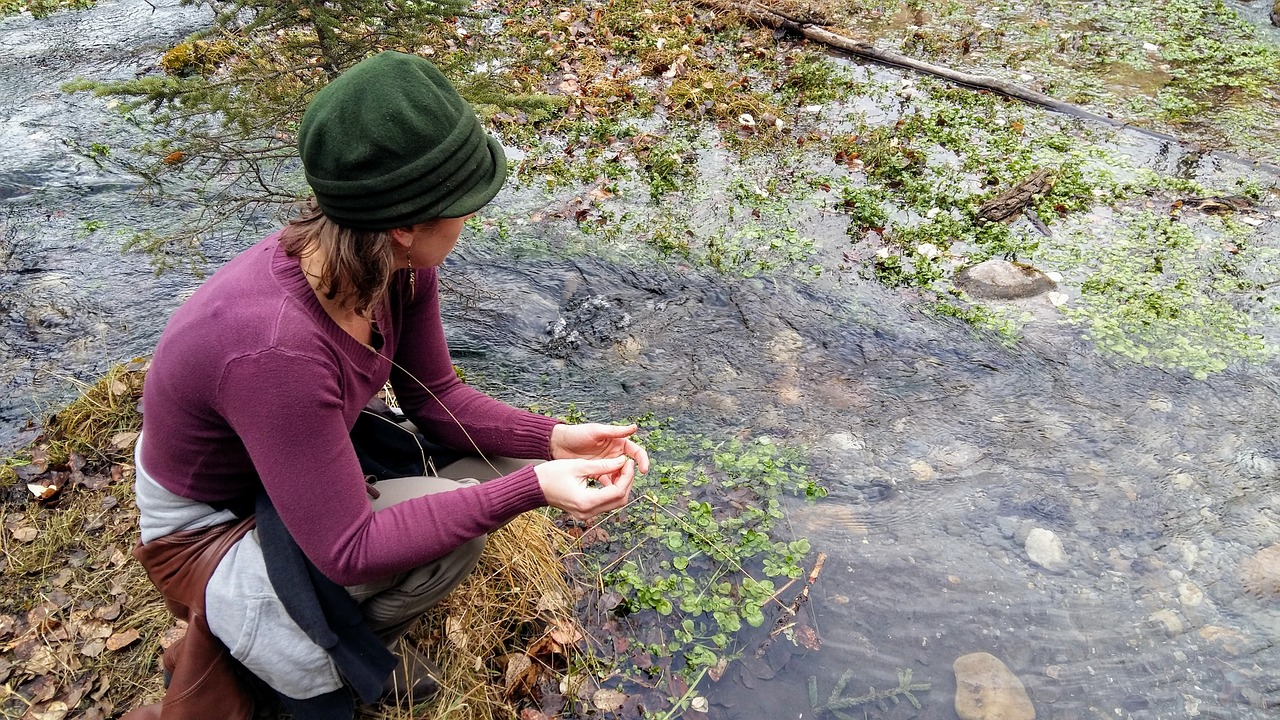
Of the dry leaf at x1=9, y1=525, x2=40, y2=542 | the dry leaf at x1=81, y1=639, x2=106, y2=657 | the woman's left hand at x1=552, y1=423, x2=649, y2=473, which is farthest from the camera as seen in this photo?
the dry leaf at x1=9, y1=525, x2=40, y2=542

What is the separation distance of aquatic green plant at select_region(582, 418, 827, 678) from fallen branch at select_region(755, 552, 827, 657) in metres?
0.05

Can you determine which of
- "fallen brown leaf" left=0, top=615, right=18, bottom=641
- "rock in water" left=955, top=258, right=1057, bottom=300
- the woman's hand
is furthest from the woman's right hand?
"rock in water" left=955, top=258, right=1057, bottom=300

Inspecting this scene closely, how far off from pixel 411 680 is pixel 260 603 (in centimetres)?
62

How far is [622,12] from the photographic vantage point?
732cm

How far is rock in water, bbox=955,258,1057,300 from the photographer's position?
12.9 ft

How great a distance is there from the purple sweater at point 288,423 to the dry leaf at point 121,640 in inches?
39.9

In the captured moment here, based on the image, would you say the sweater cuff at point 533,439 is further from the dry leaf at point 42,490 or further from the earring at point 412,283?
the dry leaf at point 42,490

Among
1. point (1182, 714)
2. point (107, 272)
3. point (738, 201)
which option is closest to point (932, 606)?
point (1182, 714)

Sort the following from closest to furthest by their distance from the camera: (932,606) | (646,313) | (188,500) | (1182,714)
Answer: (188,500) < (1182,714) < (932,606) < (646,313)

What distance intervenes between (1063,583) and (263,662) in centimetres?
257

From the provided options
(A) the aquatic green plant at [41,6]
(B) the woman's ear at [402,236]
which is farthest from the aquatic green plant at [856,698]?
(A) the aquatic green plant at [41,6]

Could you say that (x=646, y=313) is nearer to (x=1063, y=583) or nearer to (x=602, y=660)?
(x=602, y=660)

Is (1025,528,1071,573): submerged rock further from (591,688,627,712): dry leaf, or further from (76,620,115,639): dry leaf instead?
(76,620,115,639): dry leaf

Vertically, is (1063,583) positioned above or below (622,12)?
below
